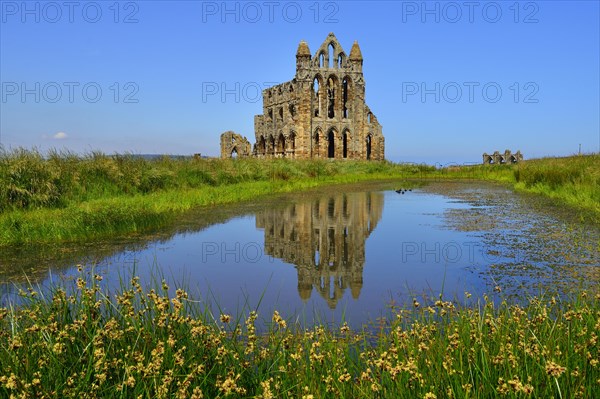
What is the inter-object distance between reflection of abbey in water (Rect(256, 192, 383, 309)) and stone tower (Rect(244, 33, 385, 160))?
3431 cm

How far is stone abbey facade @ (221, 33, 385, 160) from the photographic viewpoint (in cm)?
5088

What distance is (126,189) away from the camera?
1670 centimetres

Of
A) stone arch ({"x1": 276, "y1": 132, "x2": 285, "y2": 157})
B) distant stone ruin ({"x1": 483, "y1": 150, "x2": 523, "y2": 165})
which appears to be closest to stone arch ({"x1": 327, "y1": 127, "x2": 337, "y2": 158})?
stone arch ({"x1": 276, "y1": 132, "x2": 285, "y2": 157})

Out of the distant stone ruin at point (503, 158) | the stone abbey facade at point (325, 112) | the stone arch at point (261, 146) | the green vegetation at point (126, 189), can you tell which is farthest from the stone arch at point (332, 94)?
the green vegetation at point (126, 189)

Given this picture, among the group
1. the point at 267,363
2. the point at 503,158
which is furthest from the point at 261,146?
the point at 267,363

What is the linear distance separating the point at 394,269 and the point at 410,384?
4291 mm

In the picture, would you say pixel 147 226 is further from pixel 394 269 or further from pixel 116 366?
pixel 116 366

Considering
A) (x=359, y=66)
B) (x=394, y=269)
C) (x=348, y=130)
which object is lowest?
(x=394, y=269)

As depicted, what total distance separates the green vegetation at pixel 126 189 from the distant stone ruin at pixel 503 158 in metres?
27.8

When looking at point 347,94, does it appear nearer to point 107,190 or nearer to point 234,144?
point 234,144

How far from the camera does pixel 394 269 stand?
7.32 m

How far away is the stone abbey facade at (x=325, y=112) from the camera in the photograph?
5088 centimetres

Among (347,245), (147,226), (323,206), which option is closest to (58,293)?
(347,245)

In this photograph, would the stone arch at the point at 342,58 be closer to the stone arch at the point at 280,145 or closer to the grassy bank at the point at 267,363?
the stone arch at the point at 280,145
